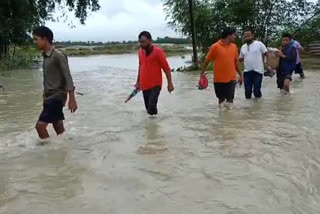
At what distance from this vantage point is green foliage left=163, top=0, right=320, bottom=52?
30.2 metres

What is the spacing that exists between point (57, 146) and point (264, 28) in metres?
25.3

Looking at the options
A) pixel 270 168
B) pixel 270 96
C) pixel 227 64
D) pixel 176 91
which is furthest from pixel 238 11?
pixel 270 168

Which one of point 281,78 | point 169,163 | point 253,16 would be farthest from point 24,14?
point 169,163

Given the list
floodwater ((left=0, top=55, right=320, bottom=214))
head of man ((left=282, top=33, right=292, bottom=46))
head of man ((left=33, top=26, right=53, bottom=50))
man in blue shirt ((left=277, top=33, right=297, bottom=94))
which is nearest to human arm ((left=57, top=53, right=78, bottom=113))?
head of man ((left=33, top=26, right=53, bottom=50))

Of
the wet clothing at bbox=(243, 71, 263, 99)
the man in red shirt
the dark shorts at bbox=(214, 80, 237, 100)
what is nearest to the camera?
the man in red shirt

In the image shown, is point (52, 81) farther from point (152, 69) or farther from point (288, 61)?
point (288, 61)

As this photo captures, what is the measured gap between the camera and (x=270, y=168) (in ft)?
19.4

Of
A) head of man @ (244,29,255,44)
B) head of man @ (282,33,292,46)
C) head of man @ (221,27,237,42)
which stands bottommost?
head of man @ (282,33,292,46)

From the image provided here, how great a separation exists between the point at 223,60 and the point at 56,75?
402 centimetres

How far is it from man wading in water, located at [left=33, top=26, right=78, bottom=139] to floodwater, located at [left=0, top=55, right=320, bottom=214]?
1.58 feet

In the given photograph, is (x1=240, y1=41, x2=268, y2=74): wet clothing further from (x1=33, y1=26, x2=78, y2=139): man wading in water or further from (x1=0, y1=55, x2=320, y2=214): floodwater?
(x1=33, y1=26, x2=78, y2=139): man wading in water

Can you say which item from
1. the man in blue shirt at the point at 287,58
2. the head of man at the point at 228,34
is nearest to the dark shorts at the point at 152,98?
the head of man at the point at 228,34

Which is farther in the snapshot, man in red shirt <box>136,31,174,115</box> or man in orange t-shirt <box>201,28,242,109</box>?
man in orange t-shirt <box>201,28,242,109</box>

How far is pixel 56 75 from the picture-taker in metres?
6.92
